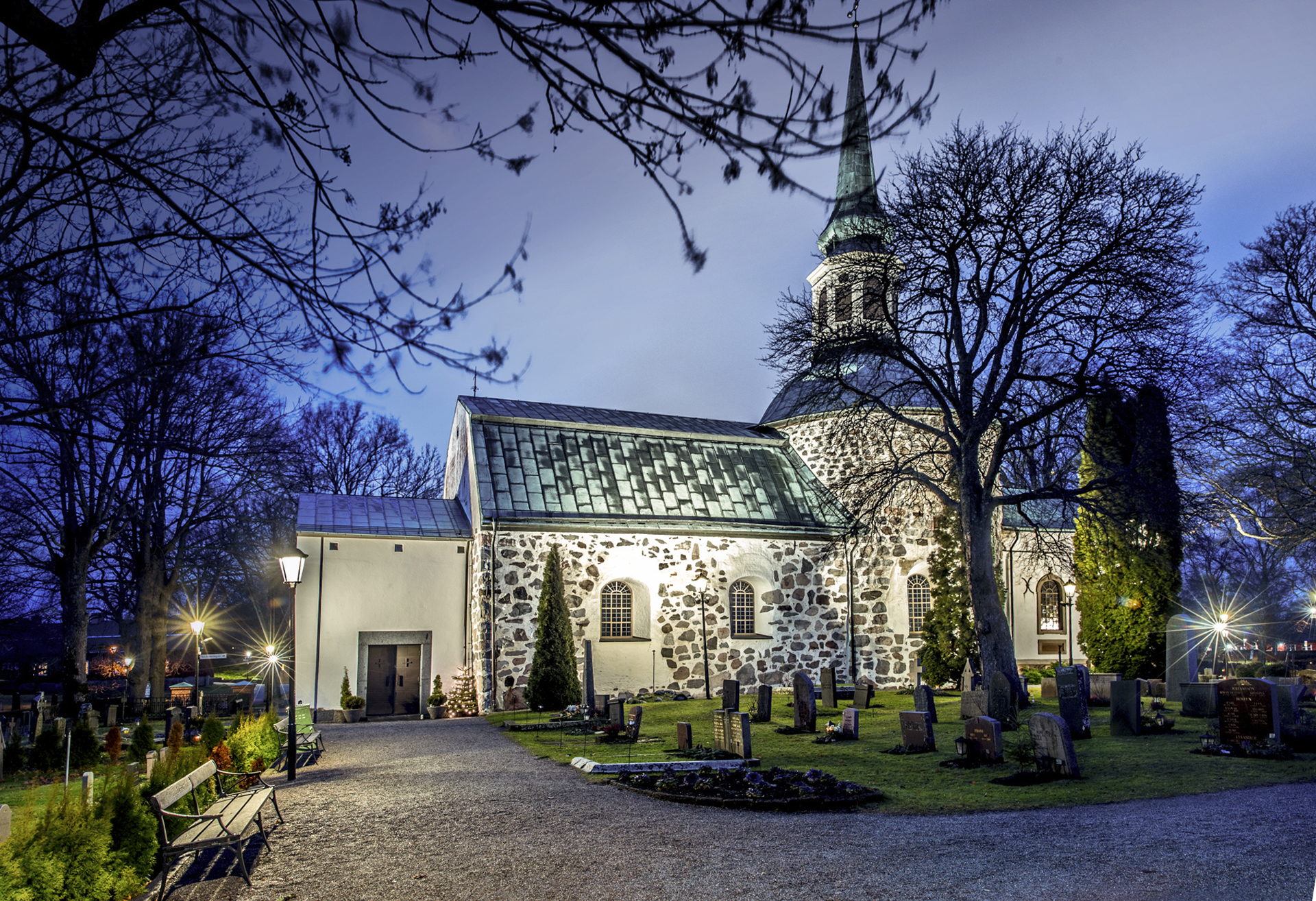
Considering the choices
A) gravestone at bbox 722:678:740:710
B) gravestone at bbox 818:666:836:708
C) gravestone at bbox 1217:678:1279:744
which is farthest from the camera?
gravestone at bbox 818:666:836:708

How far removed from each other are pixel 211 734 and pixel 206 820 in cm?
410

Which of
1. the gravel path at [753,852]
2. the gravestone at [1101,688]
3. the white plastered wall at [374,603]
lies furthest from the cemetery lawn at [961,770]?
the white plastered wall at [374,603]

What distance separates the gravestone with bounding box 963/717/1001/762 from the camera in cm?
1074

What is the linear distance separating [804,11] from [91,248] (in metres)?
3.66

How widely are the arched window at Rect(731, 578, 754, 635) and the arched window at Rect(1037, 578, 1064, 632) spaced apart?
13.4 metres

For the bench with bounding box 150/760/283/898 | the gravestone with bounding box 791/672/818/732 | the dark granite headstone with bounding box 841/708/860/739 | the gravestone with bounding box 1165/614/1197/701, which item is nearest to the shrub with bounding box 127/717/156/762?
the bench with bounding box 150/760/283/898

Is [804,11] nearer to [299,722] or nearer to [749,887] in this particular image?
[749,887]

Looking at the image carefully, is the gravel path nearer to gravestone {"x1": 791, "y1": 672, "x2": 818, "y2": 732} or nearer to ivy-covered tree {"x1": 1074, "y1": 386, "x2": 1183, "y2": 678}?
gravestone {"x1": 791, "y1": 672, "x2": 818, "y2": 732}

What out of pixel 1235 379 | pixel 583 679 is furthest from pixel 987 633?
pixel 1235 379

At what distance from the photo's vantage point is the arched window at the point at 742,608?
22.3 meters

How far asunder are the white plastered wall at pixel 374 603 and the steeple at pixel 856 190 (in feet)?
40.3

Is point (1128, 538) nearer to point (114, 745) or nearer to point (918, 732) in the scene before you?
point (918, 732)

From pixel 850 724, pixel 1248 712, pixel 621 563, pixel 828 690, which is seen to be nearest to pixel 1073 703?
pixel 1248 712

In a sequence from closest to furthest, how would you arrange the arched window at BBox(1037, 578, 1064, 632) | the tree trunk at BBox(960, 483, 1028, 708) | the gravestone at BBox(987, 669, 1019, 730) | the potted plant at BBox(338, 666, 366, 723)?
1. the gravestone at BBox(987, 669, 1019, 730)
2. the tree trunk at BBox(960, 483, 1028, 708)
3. the potted plant at BBox(338, 666, 366, 723)
4. the arched window at BBox(1037, 578, 1064, 632)
